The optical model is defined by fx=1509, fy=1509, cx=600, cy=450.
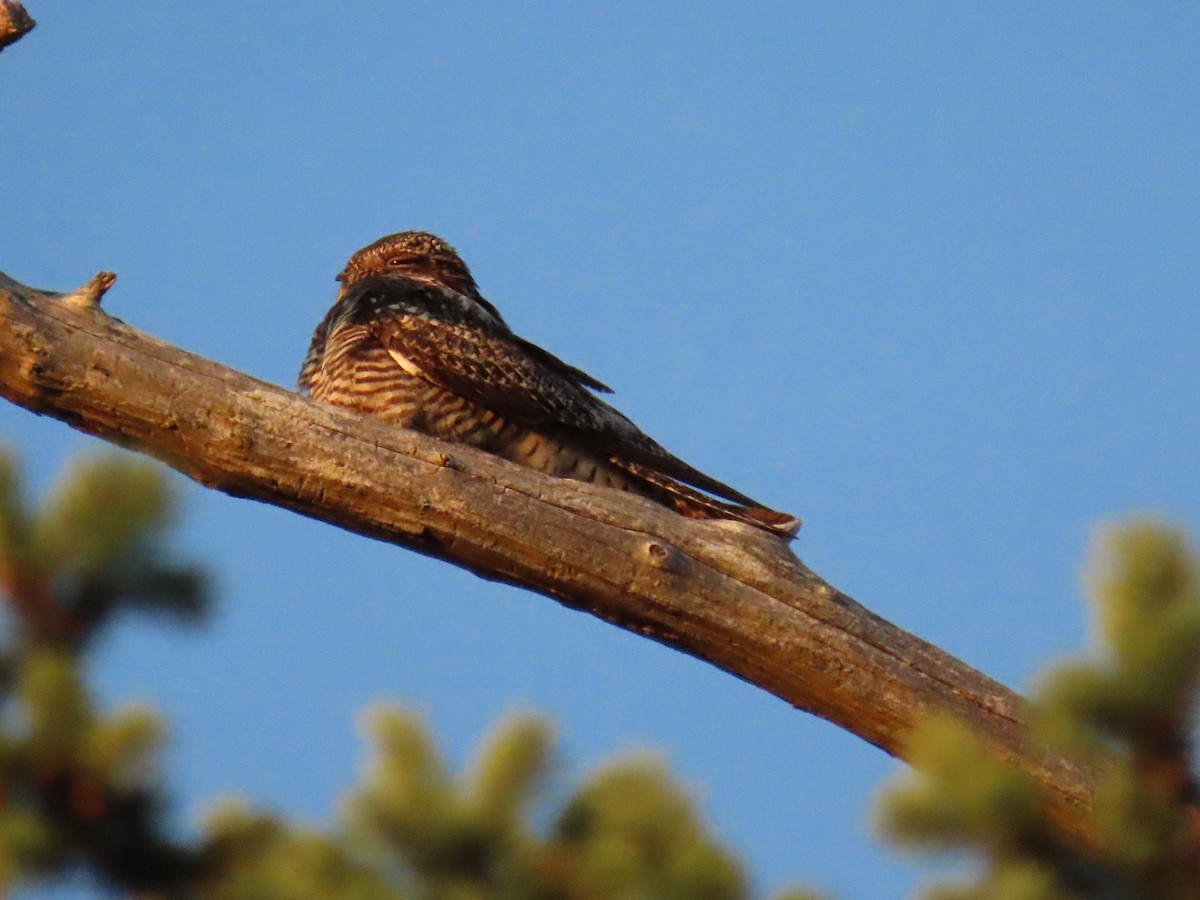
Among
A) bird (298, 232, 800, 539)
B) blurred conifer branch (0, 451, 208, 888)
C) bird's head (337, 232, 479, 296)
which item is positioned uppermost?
bird's head (337, 232, 479, 296)

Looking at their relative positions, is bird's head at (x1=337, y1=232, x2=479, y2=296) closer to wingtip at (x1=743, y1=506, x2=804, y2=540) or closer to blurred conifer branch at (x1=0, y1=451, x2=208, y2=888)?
wingtip at (x1=743, y1=506, x2=804, y2=540)

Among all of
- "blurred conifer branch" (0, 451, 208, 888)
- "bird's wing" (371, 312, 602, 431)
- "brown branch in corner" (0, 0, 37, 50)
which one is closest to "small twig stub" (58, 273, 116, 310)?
"brown branch in corner" (0, 0, 37, 50)

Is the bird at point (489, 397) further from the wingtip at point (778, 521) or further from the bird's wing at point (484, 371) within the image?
the wingtip at point (778, 521)

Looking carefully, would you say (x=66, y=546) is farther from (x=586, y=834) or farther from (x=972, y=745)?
(x=972, y=745)

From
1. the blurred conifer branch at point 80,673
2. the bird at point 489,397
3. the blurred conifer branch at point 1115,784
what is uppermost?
the bird at point 489,397

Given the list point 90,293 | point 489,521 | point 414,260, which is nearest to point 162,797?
point 489,521

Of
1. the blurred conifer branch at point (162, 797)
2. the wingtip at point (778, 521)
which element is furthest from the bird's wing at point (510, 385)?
the blurred conifer branch at point (162, 797)
